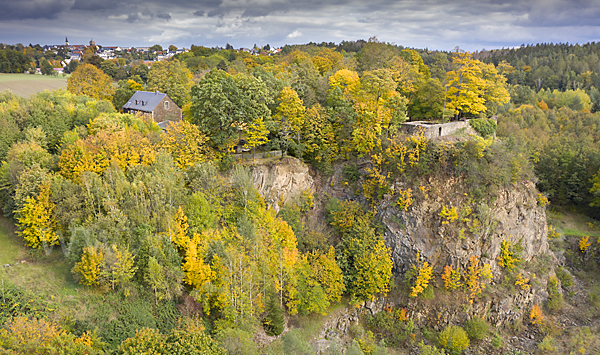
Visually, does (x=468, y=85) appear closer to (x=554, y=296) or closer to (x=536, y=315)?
(x=554, y=296)

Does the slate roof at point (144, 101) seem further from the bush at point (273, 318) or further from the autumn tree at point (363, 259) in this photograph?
the bush at point (273, 318)

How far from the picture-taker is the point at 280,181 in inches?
1468

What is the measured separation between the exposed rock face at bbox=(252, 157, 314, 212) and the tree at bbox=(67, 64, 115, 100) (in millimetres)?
33744

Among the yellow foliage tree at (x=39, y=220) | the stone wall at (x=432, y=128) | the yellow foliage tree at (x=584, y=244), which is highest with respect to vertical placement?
the stone wall at (x=432, y=128)

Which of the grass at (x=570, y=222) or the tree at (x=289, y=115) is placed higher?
the tree at (x=289, y=115)

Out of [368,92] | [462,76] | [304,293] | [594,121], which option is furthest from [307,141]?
[594,121]

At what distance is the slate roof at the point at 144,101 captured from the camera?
47447 mm

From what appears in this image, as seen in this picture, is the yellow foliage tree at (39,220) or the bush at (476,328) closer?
the yellow foliage tree at (39,220)

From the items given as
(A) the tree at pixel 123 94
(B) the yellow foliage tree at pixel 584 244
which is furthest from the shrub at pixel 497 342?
(A) the tree at pixel 123 94

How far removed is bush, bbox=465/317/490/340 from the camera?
3259 cm

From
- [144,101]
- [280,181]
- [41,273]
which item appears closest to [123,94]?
[144,101]

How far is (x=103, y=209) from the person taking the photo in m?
28.9

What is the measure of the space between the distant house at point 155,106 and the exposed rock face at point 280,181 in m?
18.5

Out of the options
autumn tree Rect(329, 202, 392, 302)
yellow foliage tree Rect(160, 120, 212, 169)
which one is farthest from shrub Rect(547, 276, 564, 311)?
yellow foliage tree Rect(160, 120, 212, 169)
